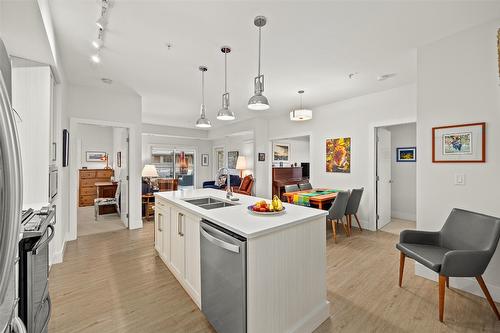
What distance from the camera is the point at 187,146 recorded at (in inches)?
361

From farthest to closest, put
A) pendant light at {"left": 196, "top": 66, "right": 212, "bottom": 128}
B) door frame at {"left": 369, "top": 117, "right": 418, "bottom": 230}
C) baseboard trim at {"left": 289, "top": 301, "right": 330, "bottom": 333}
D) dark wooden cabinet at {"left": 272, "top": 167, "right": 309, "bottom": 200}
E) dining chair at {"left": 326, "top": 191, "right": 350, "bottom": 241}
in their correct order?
dark wooden cabinet at {"left": 272, "top": 167, "right": 309, "bottom": 200}, door frame at {"left": 369, "top": 117, "right": 418, "bottom": 230}, dining chair at {"left": 326, "top": 191, "right": 350, "bottom": 241}, pendant light at {"left": 196, "top": 66, "right": 212, "bottom": 128}, baseboard trim at {"left": 289, "top": 301, "right": 330, "bottom": 333}

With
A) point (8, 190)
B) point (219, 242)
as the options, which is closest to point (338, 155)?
point (219, 242)

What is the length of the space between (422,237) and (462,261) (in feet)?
1.67

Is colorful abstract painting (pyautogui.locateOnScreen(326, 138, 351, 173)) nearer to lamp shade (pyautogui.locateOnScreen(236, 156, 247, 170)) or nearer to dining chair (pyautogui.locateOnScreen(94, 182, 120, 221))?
lamp shade (pyautogui.locateOnScreen(236, 156, 247, 170))

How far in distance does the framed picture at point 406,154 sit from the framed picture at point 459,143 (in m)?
3.09

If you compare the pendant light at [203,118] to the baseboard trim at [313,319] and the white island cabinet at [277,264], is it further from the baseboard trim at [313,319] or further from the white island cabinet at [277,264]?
the baseboard trim at [313,319]

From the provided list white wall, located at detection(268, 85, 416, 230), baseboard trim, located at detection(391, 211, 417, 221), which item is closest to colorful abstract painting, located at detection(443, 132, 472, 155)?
white wall, located at detection(268, 85, 416, 230)

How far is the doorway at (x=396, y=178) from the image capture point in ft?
14.5

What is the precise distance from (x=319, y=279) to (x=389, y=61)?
9.33ft

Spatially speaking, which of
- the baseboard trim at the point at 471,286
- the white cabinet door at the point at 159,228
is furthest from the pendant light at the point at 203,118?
the baseboard trim at the point at 471,286

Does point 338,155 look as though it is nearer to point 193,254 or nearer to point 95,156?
point 193,254

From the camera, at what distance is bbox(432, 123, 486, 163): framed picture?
2180mm

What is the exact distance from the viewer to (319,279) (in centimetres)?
184

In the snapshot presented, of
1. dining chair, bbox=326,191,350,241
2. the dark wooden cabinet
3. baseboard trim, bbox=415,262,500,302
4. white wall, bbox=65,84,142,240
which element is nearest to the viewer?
A: baseboard trim, bbox=415,262,500,302
